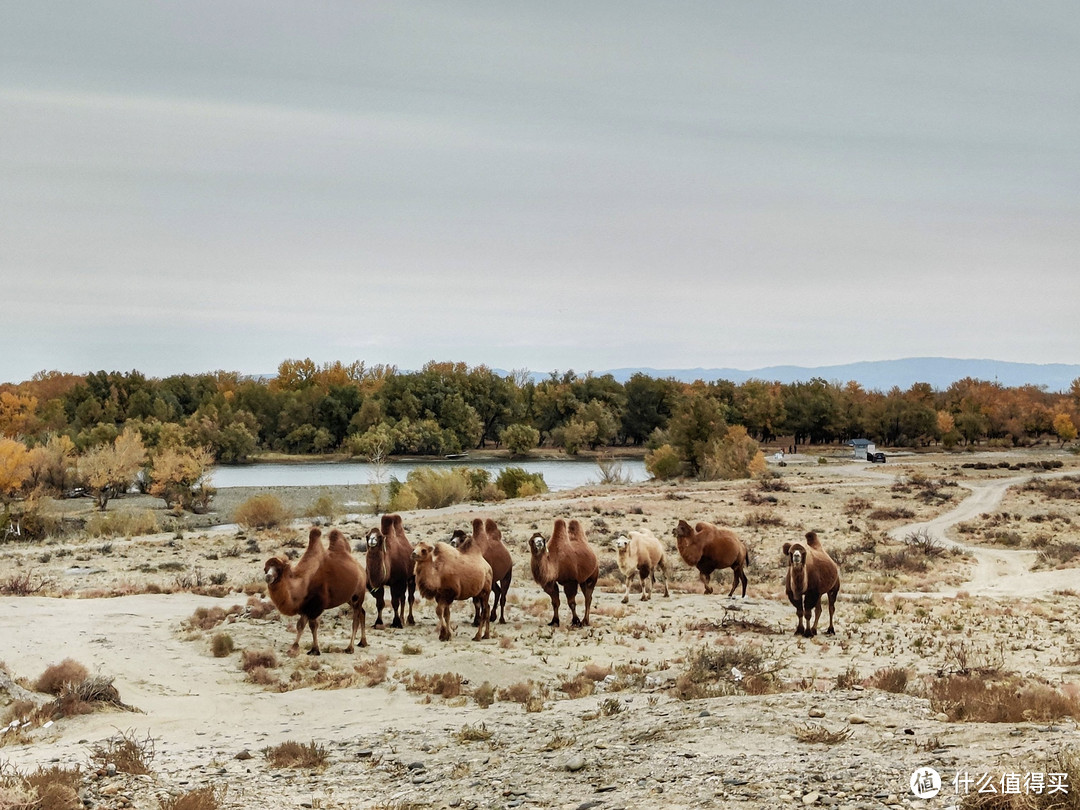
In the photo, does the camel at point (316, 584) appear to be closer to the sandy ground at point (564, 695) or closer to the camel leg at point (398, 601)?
the sandy ground at point (564, 695)

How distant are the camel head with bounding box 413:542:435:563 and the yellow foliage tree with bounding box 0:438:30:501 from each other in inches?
1867

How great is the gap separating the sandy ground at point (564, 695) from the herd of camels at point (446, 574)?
562 mm

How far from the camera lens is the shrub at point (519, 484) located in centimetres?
6144

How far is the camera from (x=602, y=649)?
626 inches

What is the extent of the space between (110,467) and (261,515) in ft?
73.7

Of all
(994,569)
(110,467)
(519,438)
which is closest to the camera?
(994,569)

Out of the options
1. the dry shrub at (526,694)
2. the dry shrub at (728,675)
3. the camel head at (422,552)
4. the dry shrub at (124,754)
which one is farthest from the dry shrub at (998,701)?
the dry shrub at (124,754)

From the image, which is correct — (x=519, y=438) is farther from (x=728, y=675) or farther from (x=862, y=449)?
(x=728, y=675)

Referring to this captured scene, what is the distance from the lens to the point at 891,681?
469 inches

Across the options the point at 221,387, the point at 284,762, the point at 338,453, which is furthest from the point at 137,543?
the point at 221,387

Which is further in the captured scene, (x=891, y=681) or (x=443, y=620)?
(x=443, y=620)

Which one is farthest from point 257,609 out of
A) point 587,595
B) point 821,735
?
point 821,735

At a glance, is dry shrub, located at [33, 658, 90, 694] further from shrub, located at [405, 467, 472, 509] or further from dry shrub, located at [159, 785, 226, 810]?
shrub, located at [405, 467, 472, 509]

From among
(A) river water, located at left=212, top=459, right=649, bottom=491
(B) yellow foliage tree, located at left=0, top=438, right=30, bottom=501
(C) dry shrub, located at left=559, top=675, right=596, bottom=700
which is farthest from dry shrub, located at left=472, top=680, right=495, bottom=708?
(A) river water, located at left=212, top=459, right=649, bottom=491
